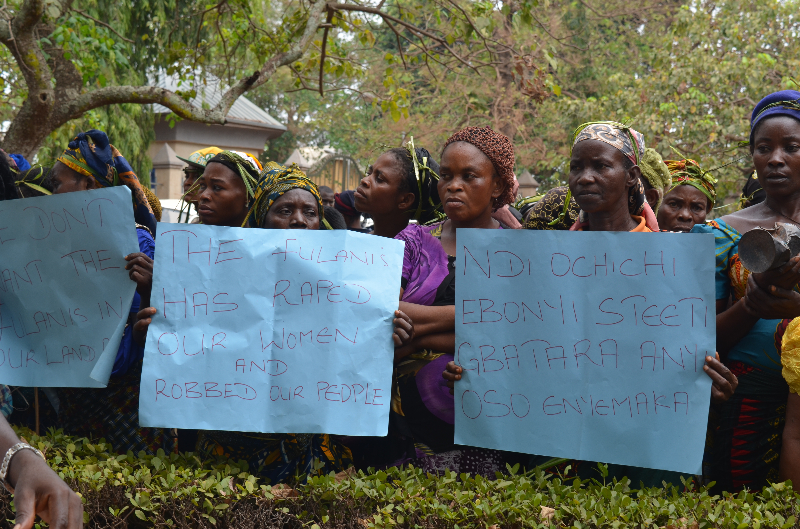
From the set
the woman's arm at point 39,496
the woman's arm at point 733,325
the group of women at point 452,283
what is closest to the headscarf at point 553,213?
the group of women at point 452,283

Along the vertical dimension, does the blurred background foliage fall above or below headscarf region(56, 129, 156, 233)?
above

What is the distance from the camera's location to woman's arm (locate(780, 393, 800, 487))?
249cm

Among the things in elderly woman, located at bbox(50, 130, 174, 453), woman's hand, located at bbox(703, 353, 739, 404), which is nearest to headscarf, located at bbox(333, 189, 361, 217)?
elderly woman, located at bbox(50, 130, 174, 453)

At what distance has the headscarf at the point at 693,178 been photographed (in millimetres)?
4691

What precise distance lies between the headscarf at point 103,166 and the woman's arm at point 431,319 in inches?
57.5

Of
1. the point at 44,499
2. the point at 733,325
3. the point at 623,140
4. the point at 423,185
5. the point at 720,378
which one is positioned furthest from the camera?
the point at 423,185

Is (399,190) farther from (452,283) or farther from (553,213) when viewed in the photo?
(452,283)

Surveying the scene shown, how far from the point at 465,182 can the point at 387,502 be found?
4.72ft

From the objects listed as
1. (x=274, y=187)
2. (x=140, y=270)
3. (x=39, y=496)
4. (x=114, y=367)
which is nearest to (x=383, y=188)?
(x=274, y=187)

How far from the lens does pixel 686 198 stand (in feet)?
15.4

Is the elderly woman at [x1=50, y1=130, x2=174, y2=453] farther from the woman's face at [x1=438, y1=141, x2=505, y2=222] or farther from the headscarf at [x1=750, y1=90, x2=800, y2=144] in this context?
the headscarf at [x1=750, y1=90, x2=800, y2=144]

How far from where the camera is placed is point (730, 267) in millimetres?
2705

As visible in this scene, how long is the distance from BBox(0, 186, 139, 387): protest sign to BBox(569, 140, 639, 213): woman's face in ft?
6.05

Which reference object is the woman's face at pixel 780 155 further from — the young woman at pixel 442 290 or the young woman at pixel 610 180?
the young woman at pixel 442 290
